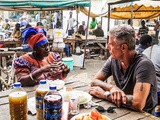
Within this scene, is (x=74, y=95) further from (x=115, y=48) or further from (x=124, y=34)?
(x=124, y=34)

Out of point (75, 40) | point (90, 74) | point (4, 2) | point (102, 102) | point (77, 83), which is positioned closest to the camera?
point (102, 102)

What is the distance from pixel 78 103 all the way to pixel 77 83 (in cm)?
109

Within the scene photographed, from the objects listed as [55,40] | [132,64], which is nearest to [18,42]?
[55,40]

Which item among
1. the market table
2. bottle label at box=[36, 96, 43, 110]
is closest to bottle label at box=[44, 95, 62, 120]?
bottle label at box=[36, 96, 43, 110]

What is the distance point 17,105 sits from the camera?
64.9 inches

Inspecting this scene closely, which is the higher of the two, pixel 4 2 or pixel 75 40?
pixel 4 2

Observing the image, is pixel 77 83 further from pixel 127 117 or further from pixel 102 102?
pixel 127 117

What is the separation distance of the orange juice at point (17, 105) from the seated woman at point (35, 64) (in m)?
1.05

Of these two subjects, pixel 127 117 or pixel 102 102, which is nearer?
pixel 127 117

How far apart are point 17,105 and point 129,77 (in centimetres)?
127

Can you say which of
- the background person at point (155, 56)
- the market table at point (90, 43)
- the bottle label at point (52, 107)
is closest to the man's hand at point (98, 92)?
the bottle label at point (52, 107)

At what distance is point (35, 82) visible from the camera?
2.85 meters

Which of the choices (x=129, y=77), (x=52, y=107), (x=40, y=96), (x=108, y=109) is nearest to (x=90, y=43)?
(x=129, y=77)

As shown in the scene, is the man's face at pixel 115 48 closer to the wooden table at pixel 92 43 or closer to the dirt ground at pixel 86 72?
the dirt ground at pixel 86 72
